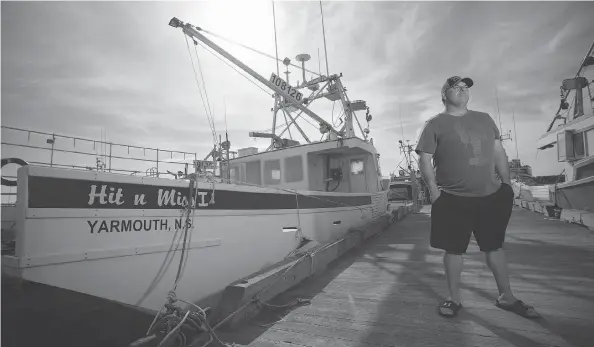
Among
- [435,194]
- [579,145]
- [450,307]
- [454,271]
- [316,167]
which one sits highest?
[579,145]

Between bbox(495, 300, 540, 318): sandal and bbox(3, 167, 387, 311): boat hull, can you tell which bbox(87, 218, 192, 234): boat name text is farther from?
bbox(495, 300, 540, 318): sandal

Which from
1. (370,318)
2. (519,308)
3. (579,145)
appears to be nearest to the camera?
(519,308)

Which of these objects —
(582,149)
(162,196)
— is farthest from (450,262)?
(582,149)

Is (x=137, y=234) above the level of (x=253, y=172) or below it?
below

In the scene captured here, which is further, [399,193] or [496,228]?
[399,193]

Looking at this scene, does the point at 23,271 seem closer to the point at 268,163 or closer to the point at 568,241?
the point at 268,163

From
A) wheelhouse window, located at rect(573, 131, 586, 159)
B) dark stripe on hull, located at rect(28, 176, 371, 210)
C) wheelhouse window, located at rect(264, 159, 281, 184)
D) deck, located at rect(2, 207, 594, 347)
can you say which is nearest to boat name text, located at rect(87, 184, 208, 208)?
dark stripe on hull, located at rect(28, 176, 371, 210)

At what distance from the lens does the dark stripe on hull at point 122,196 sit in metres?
2.55

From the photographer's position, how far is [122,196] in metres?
3.05

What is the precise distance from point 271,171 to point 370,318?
236 inches

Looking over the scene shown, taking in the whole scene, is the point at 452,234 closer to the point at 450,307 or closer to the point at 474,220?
the point at 474,220

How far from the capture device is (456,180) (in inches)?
96.0

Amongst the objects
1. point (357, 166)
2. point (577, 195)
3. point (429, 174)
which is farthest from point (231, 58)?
point (577, 195)

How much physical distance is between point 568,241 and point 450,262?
5.38 meters
